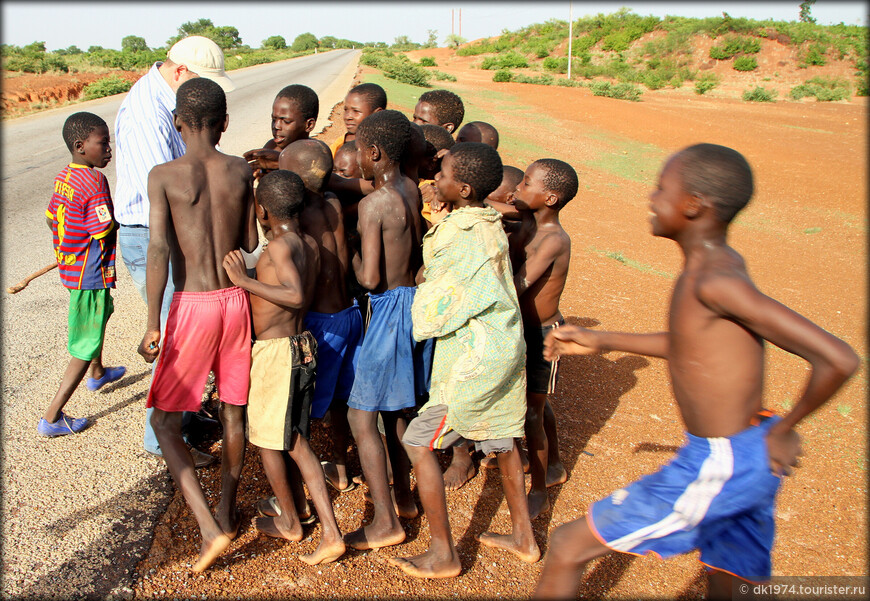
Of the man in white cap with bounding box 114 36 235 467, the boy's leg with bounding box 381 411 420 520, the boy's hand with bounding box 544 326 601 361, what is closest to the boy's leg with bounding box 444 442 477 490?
the boy's leg with bounding box 381 411 420 520

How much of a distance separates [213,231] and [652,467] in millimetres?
2773

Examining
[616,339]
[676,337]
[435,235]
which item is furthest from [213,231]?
[676,337]

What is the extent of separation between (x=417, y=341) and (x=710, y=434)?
1326 mm

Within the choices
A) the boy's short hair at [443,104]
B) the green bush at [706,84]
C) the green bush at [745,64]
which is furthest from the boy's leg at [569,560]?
the green bush at [745,64]

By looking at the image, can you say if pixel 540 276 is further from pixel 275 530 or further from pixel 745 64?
pixel 745 64

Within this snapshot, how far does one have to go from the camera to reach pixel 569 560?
6.33ft

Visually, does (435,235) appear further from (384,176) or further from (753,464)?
(753,464)

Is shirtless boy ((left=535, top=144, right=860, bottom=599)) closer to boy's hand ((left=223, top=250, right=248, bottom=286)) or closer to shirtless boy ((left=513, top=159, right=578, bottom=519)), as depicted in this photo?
shirtless boy ((left=513, top=159, right=578, bottom=519))

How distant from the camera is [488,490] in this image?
3404 mm

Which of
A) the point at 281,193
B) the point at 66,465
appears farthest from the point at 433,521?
the point at 66,465

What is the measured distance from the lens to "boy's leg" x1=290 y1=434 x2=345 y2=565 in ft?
8.58

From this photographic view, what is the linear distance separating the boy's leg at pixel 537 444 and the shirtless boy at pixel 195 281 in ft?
4.74

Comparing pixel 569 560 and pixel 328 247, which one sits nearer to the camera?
pixel 569 560

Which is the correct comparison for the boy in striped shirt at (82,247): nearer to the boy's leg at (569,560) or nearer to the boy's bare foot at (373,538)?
the boy's bare foot at (373,538)
